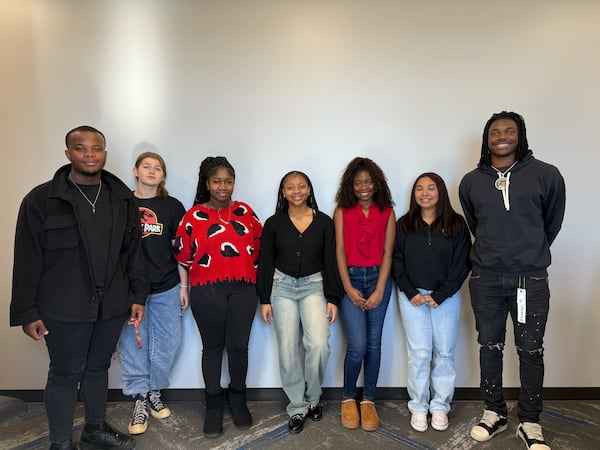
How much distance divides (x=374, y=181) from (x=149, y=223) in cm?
139

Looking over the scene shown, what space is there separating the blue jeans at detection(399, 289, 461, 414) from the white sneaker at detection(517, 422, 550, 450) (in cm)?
39

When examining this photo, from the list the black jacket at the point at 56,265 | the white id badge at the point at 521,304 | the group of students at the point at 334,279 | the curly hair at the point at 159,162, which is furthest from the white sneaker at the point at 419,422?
the curly hair at the point at 159,162

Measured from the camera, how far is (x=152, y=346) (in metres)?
2.37

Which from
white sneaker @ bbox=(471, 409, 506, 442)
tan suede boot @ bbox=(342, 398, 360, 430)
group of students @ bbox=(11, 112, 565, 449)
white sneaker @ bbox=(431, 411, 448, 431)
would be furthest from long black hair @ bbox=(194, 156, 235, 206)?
white sneaker @ bbox=(471, 409, 506, 442)

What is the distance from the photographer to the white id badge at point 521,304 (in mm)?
1961

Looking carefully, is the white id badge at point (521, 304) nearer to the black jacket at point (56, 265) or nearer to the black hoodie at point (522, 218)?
the black hoodie at point (522, 218)

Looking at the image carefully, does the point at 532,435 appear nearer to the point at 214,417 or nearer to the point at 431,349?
the point at 431,349

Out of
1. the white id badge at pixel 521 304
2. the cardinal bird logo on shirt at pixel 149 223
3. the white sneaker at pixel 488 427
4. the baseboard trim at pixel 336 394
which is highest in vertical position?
the cardinal bird logo on shirt at pixel 149 223

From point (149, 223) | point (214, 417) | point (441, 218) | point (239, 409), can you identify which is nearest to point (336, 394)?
point (239, 409)

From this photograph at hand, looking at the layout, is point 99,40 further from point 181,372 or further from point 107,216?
point 181,372

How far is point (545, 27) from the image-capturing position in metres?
2.43

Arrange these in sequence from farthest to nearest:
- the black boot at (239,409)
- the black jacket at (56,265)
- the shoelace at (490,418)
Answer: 1. the black boot at (239,409)
2. the shoelace at (490,418)
3. the black jacket at (56,265)

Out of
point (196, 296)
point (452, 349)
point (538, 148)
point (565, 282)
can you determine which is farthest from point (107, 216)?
point (565, 282)

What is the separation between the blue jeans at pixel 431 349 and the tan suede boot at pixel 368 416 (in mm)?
230
